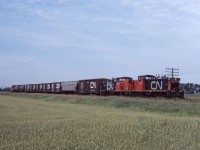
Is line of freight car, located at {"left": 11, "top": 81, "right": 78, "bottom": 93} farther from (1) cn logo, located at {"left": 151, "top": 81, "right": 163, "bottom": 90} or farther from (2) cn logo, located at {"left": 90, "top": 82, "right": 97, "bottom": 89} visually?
(1) cn logo, located at {"left": 151, "top": 81, "right": 163, "bottom": 90}

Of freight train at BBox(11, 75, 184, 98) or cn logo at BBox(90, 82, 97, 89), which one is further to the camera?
cn logo at BBox(90, 82, 97, 89)

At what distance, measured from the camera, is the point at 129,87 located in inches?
2050

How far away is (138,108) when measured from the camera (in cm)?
3381

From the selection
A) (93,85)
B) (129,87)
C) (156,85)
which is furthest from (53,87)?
(156,85)

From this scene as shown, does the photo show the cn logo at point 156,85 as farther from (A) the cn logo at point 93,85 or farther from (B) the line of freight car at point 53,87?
(B) the line of freight car at point 53,87

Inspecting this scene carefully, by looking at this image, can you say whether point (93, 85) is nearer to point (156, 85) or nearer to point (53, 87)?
point (156, 85)

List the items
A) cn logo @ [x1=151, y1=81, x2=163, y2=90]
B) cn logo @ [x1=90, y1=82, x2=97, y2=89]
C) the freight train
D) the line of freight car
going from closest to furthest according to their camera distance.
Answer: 1. the freight train
2. cn logo @ [x1=151, y1=81, x2=163, y2=90]
3. cn logo @ [x1=90, y1=82, x2=97, y2=89]
4. the line of freight car

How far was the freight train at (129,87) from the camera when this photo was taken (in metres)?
45.0

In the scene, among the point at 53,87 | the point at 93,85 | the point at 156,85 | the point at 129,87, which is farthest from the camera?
the point at 53,87

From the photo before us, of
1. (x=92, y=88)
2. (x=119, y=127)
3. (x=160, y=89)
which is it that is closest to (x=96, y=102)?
(x=160, y=89)

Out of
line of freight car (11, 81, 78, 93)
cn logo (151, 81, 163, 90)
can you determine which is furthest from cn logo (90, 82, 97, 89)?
cn logo (151, 81, 163, 90)

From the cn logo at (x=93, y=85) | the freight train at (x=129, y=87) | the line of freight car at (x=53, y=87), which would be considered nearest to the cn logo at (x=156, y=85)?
the freight train at (x=129, y=87)

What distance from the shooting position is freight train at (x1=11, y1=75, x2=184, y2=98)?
45.0 m

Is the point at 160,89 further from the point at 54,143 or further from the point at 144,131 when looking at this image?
the point at 54,143
